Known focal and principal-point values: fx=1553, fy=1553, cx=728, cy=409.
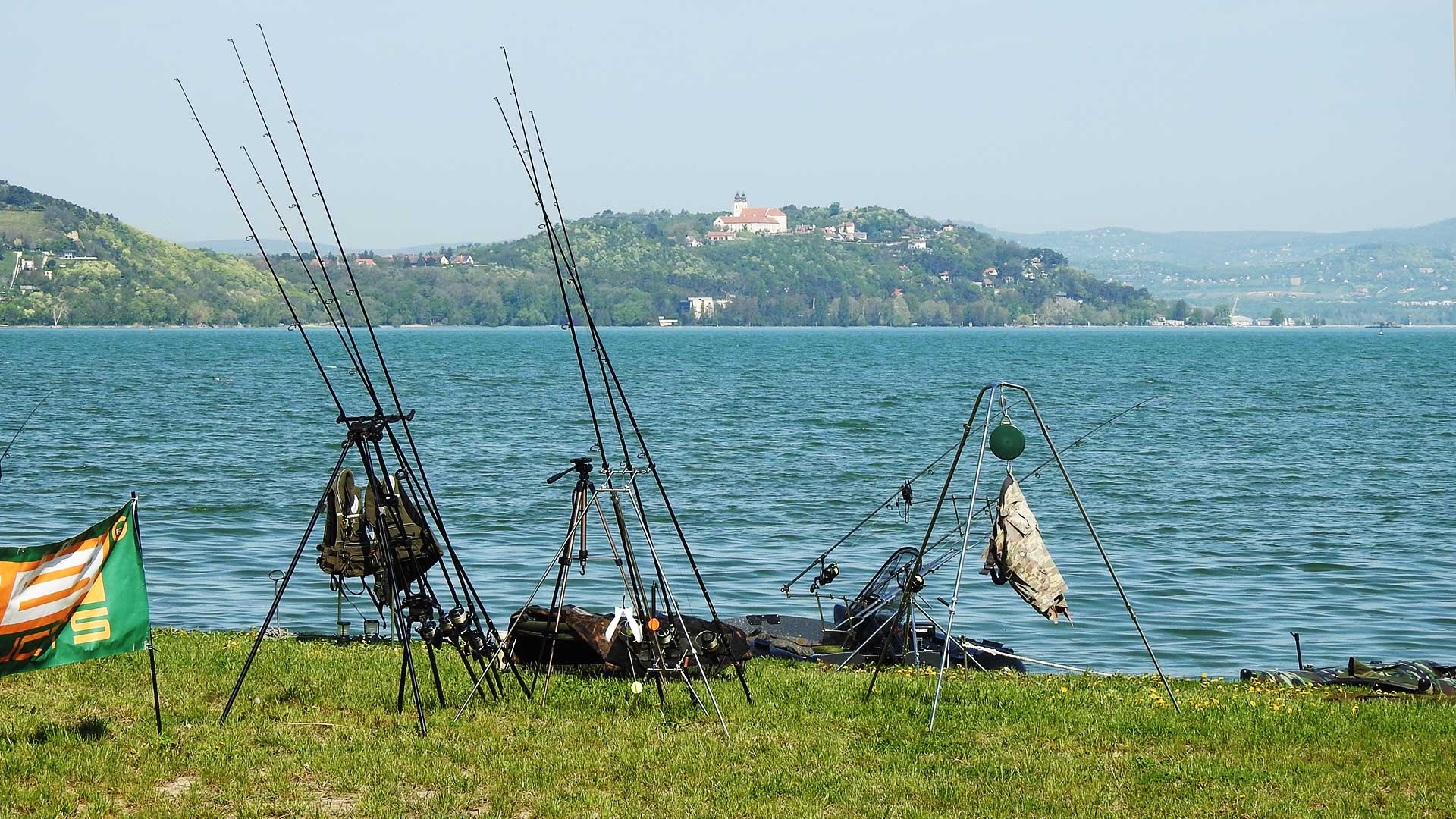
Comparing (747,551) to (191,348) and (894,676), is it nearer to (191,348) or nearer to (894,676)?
(894,676)

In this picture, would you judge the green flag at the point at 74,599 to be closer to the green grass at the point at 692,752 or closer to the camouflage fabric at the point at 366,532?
the green grass at the point at 692,752

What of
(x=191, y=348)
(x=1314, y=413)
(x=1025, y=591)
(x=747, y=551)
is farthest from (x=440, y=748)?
(x=191, y=348)

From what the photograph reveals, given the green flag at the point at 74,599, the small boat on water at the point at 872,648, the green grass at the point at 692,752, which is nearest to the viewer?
the green grass at the point at 692,752

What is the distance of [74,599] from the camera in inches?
330

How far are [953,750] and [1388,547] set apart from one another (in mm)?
19937

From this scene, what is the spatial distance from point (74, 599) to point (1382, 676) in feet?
34.1

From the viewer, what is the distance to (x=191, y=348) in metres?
134

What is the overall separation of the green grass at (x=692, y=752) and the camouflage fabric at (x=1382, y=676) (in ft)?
4.34

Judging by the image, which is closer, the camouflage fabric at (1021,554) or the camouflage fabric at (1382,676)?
the camouflage fabric at (1021,554)

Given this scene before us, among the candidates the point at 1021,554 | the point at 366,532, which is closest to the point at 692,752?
the point at 366,532

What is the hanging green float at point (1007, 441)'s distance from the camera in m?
10.1

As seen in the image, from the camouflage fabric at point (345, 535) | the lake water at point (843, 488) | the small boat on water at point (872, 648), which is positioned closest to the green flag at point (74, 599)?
the camouflage fabric at point (345, 535)

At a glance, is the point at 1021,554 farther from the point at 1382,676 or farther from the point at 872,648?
the point at 1382,676

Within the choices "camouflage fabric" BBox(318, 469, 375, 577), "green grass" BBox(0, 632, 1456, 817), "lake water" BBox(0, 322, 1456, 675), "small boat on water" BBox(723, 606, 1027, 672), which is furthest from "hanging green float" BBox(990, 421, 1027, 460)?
"lake water" BBox(0, 322, 1456, 675)
